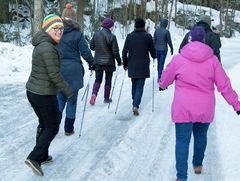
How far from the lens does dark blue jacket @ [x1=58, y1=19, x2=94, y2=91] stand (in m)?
6.52

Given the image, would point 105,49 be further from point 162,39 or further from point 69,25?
point 162,39

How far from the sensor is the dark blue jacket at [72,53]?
6523 mm

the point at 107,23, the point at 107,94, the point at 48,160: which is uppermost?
the point at 107,23

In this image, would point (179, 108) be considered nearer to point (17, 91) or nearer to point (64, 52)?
point (64, 52)

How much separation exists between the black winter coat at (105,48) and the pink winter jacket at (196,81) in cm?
407

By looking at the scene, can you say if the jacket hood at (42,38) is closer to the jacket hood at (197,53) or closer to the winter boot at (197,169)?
the jacket hood at (197,53)

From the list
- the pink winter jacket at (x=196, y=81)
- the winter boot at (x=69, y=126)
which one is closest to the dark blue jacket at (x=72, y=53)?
the winter boot at (x=69, y=126)

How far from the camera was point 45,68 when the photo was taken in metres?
4.99

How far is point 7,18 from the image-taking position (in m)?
28.7

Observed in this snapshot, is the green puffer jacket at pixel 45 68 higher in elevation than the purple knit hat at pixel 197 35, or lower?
lower

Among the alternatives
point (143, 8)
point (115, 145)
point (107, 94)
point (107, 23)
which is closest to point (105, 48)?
point (107, 23)

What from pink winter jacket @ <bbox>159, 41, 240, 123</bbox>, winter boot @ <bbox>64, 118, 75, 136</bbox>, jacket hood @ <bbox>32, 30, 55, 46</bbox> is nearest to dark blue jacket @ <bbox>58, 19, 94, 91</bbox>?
winter boot @ <bbox>64, 118, 75, 136</bbox>

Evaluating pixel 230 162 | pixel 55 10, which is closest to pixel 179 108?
pixel 230 162

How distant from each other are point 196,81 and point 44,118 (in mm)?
1867
